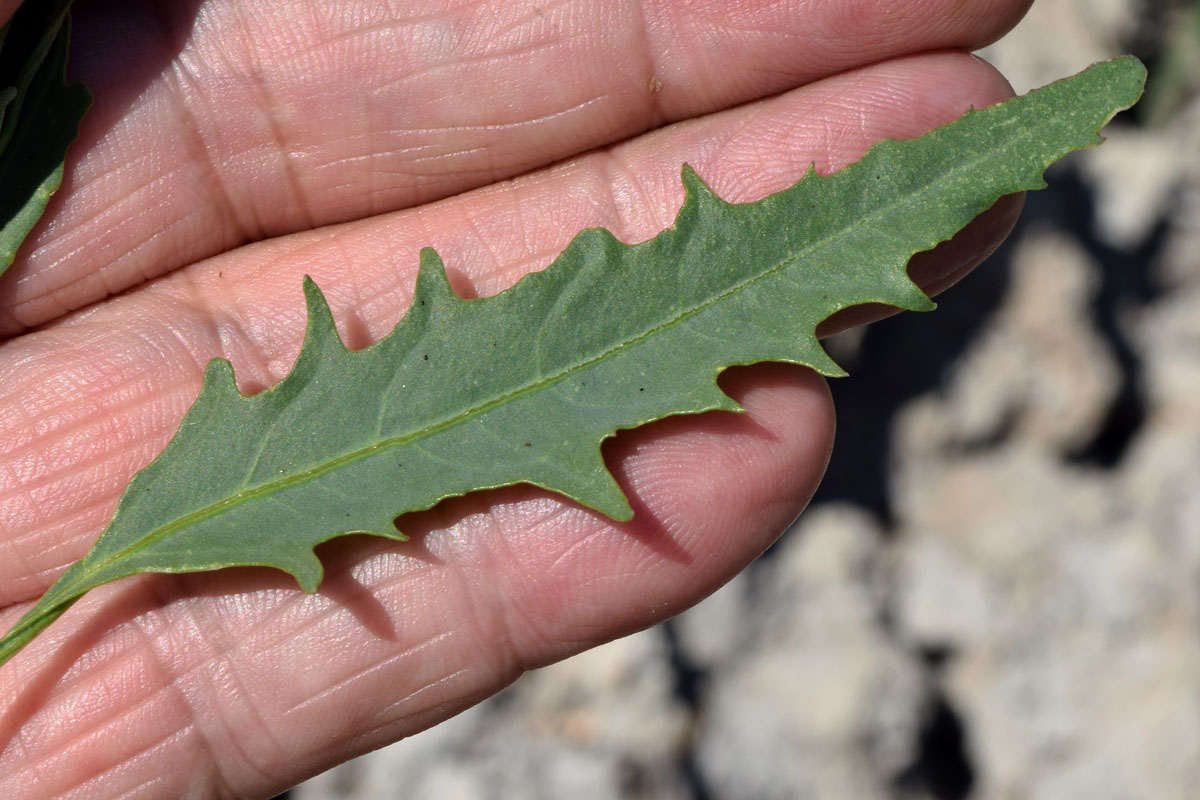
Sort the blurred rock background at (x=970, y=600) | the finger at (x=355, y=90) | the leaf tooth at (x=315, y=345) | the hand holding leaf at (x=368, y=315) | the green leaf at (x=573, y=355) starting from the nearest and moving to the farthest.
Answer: the green leaf at (x=573, y=355)
the leaf tooth at (x=315, y=345)
the hand holding leaf at (x=368, y=315)
the finger at (x=355, y=90)
the blurred rock background at (x=970, y=600)

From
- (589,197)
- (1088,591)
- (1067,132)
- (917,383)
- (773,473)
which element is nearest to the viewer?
(1067,132)

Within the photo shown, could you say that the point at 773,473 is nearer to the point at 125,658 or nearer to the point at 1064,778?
the point at 125,658

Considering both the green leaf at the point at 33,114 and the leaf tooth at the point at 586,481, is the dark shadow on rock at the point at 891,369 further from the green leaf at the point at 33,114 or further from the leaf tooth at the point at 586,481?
the green leaf at the point at 33,114

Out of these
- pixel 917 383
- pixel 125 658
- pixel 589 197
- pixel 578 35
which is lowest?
pixel 917 383

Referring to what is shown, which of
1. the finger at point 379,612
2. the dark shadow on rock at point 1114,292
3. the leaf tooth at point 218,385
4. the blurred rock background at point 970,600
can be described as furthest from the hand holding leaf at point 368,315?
the dark shadow on rock at point 1114,292

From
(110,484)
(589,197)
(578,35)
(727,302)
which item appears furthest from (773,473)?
(110,484)

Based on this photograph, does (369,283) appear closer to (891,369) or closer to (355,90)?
(355,90)

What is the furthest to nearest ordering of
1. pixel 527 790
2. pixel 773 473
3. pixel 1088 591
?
pixel 1088 591
pixel 527 790
pixel 773 473
